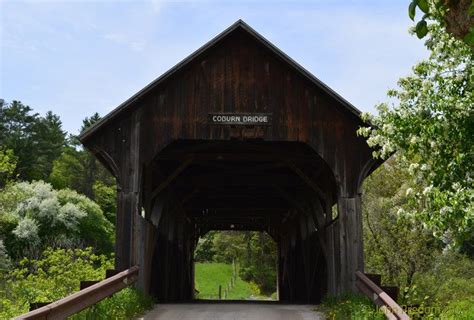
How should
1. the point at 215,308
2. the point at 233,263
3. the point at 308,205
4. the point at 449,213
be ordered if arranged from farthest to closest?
1. the point at 233,263
2. the point at 308,205
3. the point at 215,308
4. the point at 449,213

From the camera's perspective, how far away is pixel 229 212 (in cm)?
2950

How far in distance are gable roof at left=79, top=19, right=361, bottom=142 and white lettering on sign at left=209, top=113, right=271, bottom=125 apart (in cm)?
128

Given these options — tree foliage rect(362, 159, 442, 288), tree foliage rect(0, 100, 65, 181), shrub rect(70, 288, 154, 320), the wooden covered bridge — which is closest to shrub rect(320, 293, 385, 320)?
the wooden covered bridge

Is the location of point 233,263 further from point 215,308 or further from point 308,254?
point 215,308

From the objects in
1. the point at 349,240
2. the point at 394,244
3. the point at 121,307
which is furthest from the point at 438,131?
the point at 394,244

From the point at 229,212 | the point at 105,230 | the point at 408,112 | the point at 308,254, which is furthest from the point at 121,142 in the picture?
the point at 105,230

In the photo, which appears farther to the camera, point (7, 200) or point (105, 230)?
point (105, 230)

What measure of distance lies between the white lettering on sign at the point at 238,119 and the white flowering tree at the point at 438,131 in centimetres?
219

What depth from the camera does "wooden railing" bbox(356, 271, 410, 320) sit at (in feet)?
28.6

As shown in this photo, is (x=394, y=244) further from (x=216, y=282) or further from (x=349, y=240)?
(x=216, y=282)

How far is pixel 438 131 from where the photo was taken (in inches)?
534

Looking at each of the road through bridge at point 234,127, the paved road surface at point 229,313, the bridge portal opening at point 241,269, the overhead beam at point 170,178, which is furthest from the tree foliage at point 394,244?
the bridge portal opening at point 241,269

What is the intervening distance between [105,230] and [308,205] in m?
30.8

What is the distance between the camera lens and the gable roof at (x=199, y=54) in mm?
14070
